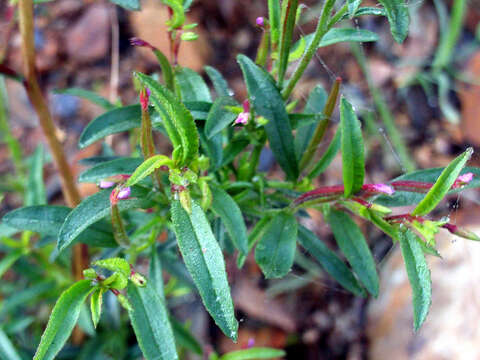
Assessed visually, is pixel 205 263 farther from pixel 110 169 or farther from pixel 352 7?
pixel 352 7

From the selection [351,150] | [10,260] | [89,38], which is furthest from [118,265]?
[89,38]

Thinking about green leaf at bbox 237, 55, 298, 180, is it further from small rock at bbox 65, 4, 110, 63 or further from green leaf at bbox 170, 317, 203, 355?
small rock at bbox 65, 4, 110, 63

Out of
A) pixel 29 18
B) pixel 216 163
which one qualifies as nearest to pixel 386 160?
pixel 216 163

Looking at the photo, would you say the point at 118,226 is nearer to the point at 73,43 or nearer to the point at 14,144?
the point at 14,144

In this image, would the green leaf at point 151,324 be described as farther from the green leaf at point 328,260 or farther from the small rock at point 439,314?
the small rock at point 439,314

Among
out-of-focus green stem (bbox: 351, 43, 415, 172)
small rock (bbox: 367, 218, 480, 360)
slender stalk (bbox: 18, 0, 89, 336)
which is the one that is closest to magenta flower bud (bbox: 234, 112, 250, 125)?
slender stalk (bbox: 18, 0, 89, 336)

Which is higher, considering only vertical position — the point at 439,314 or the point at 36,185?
the point at 36,185
